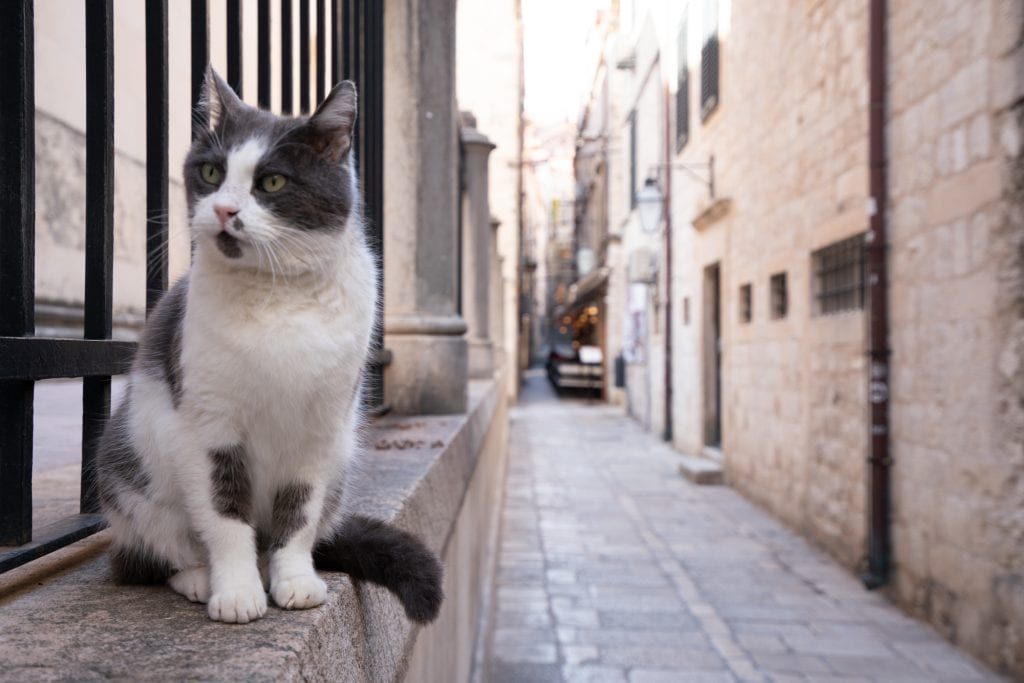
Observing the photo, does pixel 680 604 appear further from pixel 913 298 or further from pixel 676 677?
pixel 913 298

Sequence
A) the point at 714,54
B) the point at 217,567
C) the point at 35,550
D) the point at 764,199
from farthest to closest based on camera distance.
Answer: the point at 714,54 < the point at 764,199 < the point at 35,550 < the point at 217,567

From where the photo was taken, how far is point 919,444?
5.02 m

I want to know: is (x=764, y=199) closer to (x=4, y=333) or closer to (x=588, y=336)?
(x=4, y=333)

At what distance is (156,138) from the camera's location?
5.47 ft

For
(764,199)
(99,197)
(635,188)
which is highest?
(635,188)

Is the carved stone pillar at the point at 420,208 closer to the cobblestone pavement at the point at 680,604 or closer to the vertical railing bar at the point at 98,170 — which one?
the cobblestone pavement at the point at 680,604

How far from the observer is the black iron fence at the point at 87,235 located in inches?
48.6

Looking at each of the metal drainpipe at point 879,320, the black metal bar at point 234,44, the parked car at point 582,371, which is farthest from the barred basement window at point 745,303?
the parked car at point 582,371

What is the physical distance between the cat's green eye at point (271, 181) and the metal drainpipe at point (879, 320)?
16.2 ft

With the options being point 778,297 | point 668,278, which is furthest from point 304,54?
point 668,278

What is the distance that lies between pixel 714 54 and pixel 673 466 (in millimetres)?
5186

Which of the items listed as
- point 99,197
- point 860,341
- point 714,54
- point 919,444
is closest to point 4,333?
point 99,197

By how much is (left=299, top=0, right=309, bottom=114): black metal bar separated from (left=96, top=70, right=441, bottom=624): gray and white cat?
1258 mm

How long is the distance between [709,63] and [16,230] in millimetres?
10362
